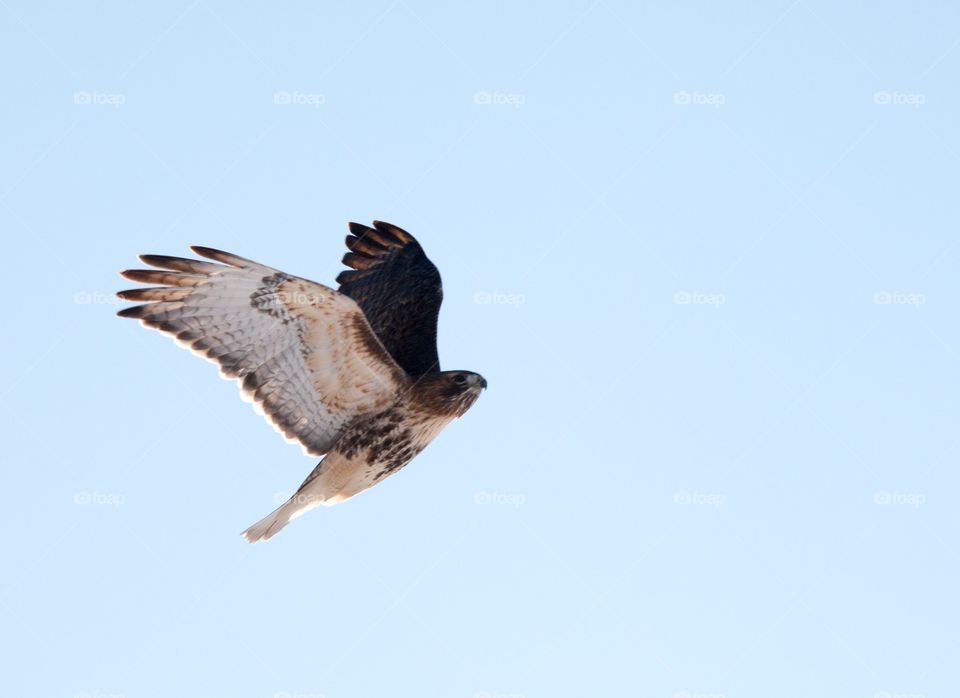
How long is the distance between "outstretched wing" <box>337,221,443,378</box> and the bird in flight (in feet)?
0.07

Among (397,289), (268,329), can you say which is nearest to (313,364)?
(268,329)

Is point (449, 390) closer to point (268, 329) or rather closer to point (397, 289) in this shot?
point (268, 329)

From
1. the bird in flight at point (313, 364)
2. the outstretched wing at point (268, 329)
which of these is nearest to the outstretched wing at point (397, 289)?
the bird in flight at point (313, 364)

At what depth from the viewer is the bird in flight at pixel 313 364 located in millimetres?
12117

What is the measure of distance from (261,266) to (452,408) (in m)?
2.15

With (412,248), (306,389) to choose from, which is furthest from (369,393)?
(412,248)

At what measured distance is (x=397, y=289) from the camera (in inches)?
566

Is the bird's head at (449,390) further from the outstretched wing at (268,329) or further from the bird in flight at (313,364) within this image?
the outstretched wing at (268,329)

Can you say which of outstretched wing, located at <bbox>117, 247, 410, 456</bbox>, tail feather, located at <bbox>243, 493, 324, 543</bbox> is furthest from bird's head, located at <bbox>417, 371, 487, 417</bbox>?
tail feather, located at <bbox>243, 493, 324, 543</bbox>

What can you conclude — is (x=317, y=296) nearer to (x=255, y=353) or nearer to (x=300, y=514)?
(x=255, y=353)

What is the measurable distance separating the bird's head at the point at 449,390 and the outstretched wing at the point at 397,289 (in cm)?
58

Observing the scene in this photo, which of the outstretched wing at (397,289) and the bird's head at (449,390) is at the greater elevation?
the outstretched wing at (397,289)

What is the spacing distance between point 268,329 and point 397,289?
7.62 ft

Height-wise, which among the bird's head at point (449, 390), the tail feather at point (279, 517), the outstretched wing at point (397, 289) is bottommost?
the tail feather at point (279, 517)
